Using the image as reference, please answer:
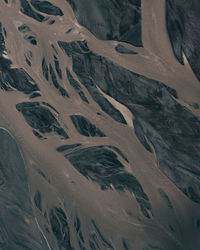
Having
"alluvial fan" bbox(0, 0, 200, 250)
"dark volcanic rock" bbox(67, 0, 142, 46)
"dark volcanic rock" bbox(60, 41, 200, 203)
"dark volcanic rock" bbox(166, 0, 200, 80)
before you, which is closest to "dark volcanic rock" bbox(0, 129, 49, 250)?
"alluvial fan" bbox(0, 0, 200, 250)

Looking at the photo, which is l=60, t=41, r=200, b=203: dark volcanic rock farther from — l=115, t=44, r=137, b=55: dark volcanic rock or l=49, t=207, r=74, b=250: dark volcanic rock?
l=49, t=207, r=74, b=250: dark volcanic rock

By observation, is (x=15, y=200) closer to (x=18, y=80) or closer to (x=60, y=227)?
(x=60, y=227)

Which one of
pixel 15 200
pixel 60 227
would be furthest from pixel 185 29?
pixel 15 200

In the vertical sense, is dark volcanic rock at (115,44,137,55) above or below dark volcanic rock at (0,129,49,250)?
above

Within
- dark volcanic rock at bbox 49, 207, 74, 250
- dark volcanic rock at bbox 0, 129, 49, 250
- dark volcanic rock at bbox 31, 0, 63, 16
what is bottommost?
dark volcanic rock at bbox 49, 207, 74, 250

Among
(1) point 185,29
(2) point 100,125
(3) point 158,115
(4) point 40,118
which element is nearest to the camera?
(1) point 185,29

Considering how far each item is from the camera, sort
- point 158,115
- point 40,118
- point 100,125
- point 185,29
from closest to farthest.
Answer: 1. point 185,29
2. point 158,115
3. point 100,125
4. point 40,118
